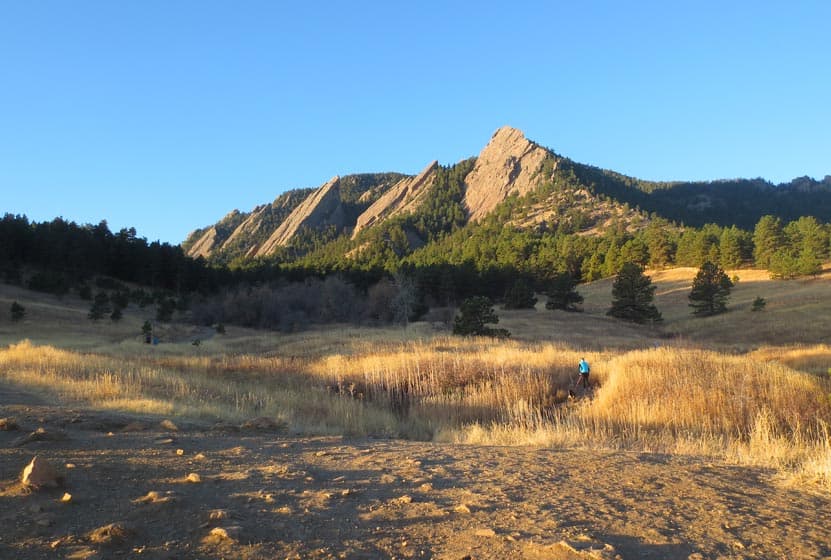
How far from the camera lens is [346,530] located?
3447 millimetres

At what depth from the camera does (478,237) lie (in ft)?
409

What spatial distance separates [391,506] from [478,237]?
122 m

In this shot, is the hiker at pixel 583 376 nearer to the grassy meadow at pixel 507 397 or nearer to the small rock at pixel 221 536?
the grassy meadow at pixel 507 397

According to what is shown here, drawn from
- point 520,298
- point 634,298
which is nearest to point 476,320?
point 634,298

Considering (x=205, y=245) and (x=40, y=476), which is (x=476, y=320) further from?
(x=205, y=245)

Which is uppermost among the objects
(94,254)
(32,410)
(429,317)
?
(94,254)

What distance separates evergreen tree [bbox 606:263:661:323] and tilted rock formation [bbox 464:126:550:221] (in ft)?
359

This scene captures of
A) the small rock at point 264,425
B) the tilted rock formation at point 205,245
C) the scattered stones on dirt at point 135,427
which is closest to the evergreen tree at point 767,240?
the small rock at point 264,425

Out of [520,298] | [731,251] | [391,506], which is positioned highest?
[731,251]

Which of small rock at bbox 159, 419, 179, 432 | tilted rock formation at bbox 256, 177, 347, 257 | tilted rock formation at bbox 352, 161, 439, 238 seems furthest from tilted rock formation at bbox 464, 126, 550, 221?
small rock at bbox 159, 419, 179, 432

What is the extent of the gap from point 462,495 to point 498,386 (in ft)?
26.8

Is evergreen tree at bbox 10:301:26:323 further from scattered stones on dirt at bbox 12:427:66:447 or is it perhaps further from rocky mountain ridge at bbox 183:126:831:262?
rocky mountain ridge at bbox 183:126:831:262

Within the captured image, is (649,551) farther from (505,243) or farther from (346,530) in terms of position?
(505,243)

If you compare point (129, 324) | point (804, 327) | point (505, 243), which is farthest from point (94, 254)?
point (804, 327)
